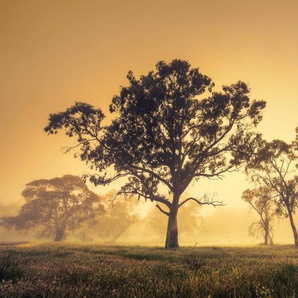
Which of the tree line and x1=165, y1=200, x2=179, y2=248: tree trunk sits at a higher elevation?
the tree line

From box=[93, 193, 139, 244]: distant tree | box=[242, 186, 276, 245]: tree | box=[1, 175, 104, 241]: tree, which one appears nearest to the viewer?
box=[242, 186, 276, 245]: tree

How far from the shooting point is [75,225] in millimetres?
65875

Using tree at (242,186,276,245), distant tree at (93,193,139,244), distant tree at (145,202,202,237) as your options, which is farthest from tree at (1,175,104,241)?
distant tree at (145,202,202,237)

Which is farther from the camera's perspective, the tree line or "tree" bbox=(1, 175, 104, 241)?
"tree" bbox=(1, 175, 104, 241)

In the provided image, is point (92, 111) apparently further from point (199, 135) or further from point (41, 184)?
point (41, 184)

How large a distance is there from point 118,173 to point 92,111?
797cm

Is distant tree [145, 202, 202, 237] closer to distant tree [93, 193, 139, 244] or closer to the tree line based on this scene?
distant tree [93, 193, 139, 244]

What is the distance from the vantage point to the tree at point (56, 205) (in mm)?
63438

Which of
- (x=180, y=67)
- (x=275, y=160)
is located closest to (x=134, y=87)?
(x=180, y=67)

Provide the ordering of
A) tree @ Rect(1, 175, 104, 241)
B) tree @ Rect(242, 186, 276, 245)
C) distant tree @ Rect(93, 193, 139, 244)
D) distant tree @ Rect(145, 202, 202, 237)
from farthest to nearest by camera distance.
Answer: distant tree @ Rect(145, 202, 202, 237) → distant tree @ Rect(93, 193, 139, 244) → tree @ Rect(1, 175, 104, 241) → tree @ Rect(242, 186, 276, 245)

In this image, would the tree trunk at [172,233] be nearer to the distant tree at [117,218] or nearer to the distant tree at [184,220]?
the distant tree at [117,218]

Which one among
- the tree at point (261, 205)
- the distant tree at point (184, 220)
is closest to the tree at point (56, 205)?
the tree at point (261, 205)

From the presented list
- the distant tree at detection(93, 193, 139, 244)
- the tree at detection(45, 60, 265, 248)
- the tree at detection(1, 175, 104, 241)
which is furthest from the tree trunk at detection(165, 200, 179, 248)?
the distant tree at detection(93, 193, 139, 244)

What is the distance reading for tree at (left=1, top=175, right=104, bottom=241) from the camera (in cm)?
6344
